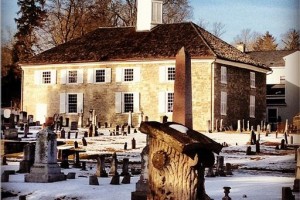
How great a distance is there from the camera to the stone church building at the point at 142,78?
15516mm

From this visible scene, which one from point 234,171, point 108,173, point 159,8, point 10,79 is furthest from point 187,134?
point 159,8

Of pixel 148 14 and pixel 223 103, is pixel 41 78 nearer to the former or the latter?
pixel 223 103

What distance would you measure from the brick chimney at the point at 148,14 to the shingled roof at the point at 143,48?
249mm

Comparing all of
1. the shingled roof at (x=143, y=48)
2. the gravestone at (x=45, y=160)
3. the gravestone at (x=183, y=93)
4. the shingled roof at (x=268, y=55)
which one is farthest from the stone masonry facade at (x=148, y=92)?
the gravestone at (x=183, y=93)

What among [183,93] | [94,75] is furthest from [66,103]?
[183,93]

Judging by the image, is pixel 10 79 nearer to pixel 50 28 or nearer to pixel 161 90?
pixel 50 28

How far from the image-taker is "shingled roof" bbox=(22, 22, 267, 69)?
51.1ft

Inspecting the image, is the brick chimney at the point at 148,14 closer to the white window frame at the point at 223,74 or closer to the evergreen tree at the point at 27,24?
the white window frame at the point at 223,74

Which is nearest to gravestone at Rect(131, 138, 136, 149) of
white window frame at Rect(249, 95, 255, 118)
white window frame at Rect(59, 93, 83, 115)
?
white window frame at Rect(59, 93, 83, 115)

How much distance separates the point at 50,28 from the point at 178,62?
353cm

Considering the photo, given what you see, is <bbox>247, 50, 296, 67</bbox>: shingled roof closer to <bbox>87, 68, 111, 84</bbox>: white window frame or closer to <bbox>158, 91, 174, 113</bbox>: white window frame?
<bbox>158, 91, 174, 113</bbox>: white window frame

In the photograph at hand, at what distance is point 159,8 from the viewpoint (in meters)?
12.4

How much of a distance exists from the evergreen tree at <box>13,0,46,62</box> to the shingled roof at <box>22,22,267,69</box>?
551 centimetres

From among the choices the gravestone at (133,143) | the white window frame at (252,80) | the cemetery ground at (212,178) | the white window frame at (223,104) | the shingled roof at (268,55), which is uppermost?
the shingled roof at (268,55)
